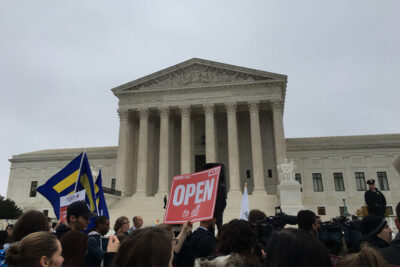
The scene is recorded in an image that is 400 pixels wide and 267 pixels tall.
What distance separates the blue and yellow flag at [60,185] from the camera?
8672 mm

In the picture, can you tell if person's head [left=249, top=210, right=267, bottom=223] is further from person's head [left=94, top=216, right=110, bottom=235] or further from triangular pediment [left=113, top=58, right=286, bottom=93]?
triangular pediment [left=113, top=58, right=286, bottom=93]

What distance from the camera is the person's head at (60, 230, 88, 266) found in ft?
12.6

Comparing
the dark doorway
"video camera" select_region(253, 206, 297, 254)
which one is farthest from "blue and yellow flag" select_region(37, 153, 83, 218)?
the dark doorway

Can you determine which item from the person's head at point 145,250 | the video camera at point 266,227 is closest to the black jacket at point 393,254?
the video camera at point 266,227

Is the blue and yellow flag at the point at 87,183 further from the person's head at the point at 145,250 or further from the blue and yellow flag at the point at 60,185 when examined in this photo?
the person's head at the point at 145,250

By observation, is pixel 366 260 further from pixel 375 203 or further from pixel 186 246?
pixel 375 203

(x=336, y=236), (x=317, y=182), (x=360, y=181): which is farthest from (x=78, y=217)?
(x=360, y=181)

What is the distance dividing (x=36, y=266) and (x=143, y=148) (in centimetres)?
3347

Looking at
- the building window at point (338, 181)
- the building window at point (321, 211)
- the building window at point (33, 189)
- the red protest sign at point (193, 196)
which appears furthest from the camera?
the building window at point (33, 189)

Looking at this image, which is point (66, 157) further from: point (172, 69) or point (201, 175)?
point (201, 175)

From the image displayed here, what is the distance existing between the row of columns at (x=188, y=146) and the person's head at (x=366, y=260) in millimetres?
30380

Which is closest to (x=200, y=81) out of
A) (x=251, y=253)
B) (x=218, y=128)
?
(x=218, y=128)

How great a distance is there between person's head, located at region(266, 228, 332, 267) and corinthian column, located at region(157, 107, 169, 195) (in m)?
31.5

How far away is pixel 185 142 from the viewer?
3544cm
